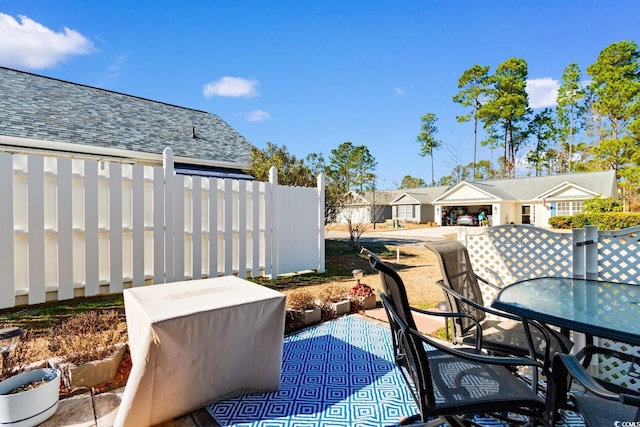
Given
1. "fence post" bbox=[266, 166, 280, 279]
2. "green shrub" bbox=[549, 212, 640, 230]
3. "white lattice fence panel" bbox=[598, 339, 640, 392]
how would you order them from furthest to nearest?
"green shrub" bbox=[549, 212, 640, 230]
"fence post" bbox=[266, 166, 280, 279]
"white lattice fence panel" bbox=[598, 339, 640, 392]

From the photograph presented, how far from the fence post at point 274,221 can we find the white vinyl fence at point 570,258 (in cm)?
360

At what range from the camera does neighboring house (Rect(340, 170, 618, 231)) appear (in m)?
22.8

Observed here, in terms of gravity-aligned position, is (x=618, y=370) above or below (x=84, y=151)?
below

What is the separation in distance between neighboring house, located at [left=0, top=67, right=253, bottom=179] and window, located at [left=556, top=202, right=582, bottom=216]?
82.9 ft

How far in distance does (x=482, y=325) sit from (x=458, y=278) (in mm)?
468

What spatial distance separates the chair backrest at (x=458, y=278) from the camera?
2.66 metres

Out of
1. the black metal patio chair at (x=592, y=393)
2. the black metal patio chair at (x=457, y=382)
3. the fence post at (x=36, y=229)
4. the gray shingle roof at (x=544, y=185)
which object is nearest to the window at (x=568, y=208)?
the gray shingle roof at (x=544, y=185)

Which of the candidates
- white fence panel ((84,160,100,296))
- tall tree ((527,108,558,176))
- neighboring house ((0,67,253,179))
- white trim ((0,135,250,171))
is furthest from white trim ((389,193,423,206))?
white fence panel ((84,160,100,296))


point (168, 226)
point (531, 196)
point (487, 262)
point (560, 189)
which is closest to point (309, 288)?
point (168, 226)

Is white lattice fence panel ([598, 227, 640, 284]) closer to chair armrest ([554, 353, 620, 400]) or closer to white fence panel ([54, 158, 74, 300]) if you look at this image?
chair armrest ([554, 353, 620, 400])

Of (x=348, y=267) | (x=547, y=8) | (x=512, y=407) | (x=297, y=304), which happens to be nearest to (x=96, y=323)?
(x=297, y=304)

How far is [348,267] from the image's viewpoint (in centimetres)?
825

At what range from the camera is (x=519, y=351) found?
2244mm

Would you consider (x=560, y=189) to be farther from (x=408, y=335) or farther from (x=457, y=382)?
(x=408, y=335)
